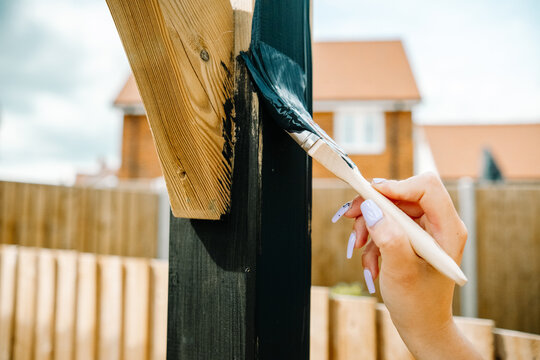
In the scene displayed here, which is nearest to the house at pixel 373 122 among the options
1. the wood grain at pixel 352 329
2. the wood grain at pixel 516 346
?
the wood grain at pixel 352 329

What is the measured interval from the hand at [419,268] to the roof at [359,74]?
30.7ft

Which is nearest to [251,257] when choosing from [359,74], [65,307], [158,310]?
[158,310]

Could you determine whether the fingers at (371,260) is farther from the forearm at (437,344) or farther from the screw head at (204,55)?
the screw head at (204,55)

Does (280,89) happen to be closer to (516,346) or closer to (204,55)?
(204,55)

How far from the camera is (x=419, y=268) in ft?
2.14

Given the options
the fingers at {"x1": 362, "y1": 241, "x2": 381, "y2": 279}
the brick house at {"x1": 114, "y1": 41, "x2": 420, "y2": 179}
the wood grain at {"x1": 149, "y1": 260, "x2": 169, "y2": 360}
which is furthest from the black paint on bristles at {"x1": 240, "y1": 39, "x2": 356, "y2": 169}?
the brick house at {"x1": 114, "y1": 41, "x2": 420, "y2": 179}

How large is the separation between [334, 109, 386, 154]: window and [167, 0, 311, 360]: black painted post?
965 cm

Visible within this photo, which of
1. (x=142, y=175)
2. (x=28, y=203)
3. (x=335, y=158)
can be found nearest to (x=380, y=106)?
(x=142, y=175)

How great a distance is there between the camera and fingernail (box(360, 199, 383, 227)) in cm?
61

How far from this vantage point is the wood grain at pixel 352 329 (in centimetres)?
135

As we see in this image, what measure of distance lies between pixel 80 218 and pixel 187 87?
480 cm

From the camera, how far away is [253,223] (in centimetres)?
66

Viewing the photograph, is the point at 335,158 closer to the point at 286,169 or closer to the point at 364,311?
the point at 286,169

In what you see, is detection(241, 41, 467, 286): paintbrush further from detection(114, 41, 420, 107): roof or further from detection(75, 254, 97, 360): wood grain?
detection(114, 41, 420, 107): roof
